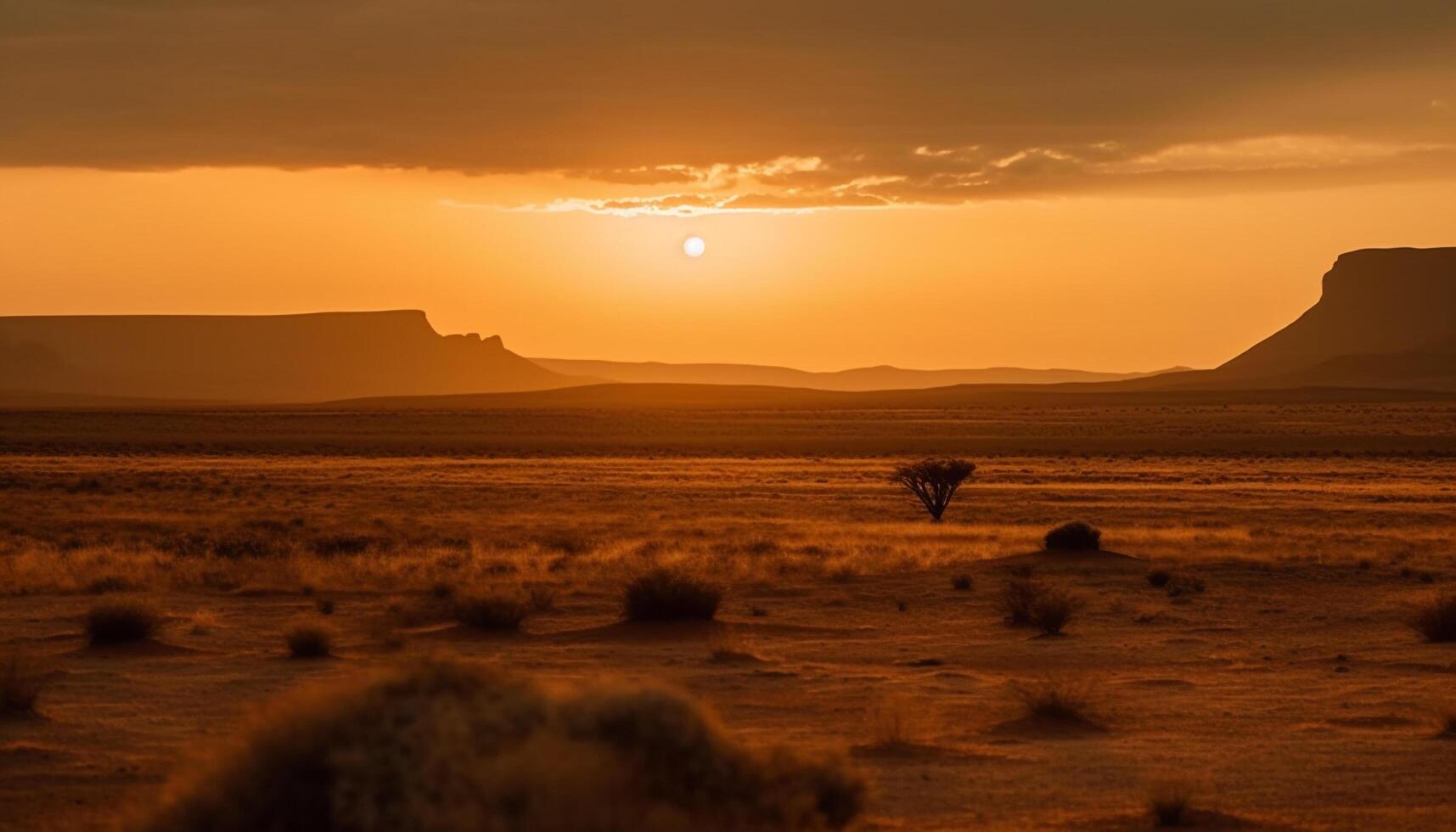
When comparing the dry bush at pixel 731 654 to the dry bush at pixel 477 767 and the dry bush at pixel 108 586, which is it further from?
the dry bush at pixel 477 767

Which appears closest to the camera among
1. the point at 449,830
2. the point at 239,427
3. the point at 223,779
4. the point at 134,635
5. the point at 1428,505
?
the point at 449,830

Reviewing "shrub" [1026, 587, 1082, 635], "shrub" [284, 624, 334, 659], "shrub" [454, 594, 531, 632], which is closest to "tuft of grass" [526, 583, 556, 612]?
"shrub" [454, 594, 531, 632]

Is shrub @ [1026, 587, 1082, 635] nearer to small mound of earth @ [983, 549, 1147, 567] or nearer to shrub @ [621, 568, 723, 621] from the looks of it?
shrub @ [621, 568, 723, 621]

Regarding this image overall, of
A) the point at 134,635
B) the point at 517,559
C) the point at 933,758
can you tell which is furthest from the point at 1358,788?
the point at 517,559

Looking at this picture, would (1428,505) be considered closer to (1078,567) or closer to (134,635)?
(1078,567)

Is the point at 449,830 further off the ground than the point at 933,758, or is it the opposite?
the point at 449,830

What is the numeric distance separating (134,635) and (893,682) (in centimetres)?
959

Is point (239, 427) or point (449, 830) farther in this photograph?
point (239, 427)

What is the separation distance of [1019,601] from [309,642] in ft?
32.3

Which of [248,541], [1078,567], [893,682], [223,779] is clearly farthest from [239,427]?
[223,779]

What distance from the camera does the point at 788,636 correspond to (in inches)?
851

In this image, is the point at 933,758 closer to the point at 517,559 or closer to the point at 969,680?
the point at 969,680

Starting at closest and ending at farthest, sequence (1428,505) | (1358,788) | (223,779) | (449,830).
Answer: (449,830) < (223,779) < (1358,788) < (1428,505)

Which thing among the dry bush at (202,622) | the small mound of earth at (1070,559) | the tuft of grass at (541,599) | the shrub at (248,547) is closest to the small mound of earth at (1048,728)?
the tuft of grass at (541,599)
